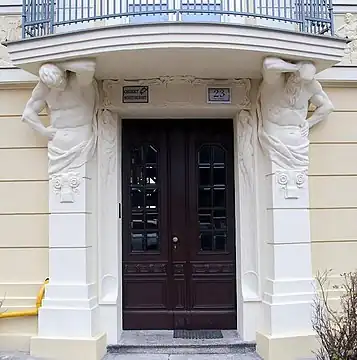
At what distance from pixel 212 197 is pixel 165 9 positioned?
2.49 m

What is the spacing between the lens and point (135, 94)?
6.65 metres

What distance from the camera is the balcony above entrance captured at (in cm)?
555

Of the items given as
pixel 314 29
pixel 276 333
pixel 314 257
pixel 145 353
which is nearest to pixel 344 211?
pixel 314 257

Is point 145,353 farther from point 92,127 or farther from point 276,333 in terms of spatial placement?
point 92,127

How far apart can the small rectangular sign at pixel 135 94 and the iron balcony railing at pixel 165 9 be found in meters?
0.83

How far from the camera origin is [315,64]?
6.09 meters

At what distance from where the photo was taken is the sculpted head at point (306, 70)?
5.95 meters

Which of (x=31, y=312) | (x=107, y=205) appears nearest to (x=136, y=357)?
(x=31, y=312)

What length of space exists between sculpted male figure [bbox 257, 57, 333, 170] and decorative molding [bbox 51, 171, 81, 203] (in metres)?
2.31

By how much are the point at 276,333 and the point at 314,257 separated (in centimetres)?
110

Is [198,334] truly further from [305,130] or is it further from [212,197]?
[305,130]

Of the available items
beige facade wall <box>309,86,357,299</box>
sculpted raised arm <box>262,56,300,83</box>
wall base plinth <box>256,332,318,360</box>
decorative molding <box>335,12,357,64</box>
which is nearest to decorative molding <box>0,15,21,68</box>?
sculpted raised arm <box>262,56,300,83</box>

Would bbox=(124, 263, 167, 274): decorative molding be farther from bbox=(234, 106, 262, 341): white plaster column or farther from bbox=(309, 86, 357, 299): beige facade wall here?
bbox=(309, 86, 357, 299): beige facade wall

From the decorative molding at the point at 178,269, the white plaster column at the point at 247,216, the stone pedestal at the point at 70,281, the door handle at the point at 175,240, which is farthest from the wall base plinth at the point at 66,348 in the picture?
the white plaster column at the point at 247,216
